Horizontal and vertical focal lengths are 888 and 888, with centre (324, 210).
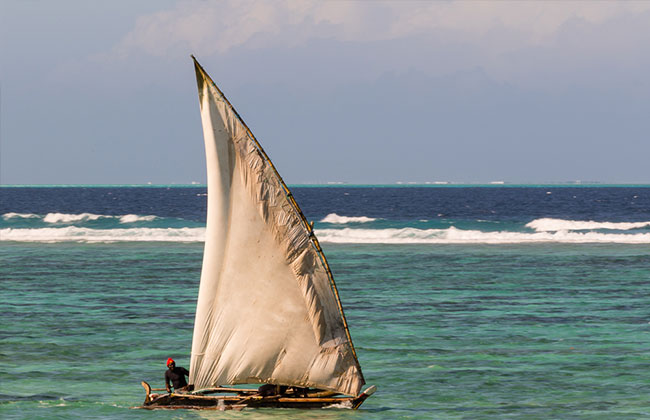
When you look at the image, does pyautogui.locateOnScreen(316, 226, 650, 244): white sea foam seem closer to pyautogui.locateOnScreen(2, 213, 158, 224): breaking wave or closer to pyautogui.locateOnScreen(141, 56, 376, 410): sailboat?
pyautogui.locateOnScreen(2, 213, 158, 224): breaking wave

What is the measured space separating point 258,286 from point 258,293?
0.46ft

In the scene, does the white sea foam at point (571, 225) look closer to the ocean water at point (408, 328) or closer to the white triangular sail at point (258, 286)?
the ocean water at point (408, 328)

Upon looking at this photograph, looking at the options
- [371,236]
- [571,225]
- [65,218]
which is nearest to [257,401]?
[371,236]

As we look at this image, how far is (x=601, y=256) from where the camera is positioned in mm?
55156

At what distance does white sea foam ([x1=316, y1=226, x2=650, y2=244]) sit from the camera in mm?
69438

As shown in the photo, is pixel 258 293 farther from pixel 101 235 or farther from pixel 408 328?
pixel 101 235

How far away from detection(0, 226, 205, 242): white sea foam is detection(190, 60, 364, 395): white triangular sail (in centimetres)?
5539

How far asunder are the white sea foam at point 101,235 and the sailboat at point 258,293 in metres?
55.4

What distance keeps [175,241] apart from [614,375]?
52.8 metres

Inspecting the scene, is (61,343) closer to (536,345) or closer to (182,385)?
(182,385)

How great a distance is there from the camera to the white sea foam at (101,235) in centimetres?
7319

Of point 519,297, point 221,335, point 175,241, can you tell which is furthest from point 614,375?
point 175,241

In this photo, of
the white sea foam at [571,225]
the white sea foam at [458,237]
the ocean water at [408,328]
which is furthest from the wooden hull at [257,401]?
the white sea foam at [571,225]

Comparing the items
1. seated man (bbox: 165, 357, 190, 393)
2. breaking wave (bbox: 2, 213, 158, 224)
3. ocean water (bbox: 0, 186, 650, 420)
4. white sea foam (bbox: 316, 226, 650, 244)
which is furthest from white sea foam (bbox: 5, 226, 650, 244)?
seated man (bbox: 165, 357, 190, 393)
